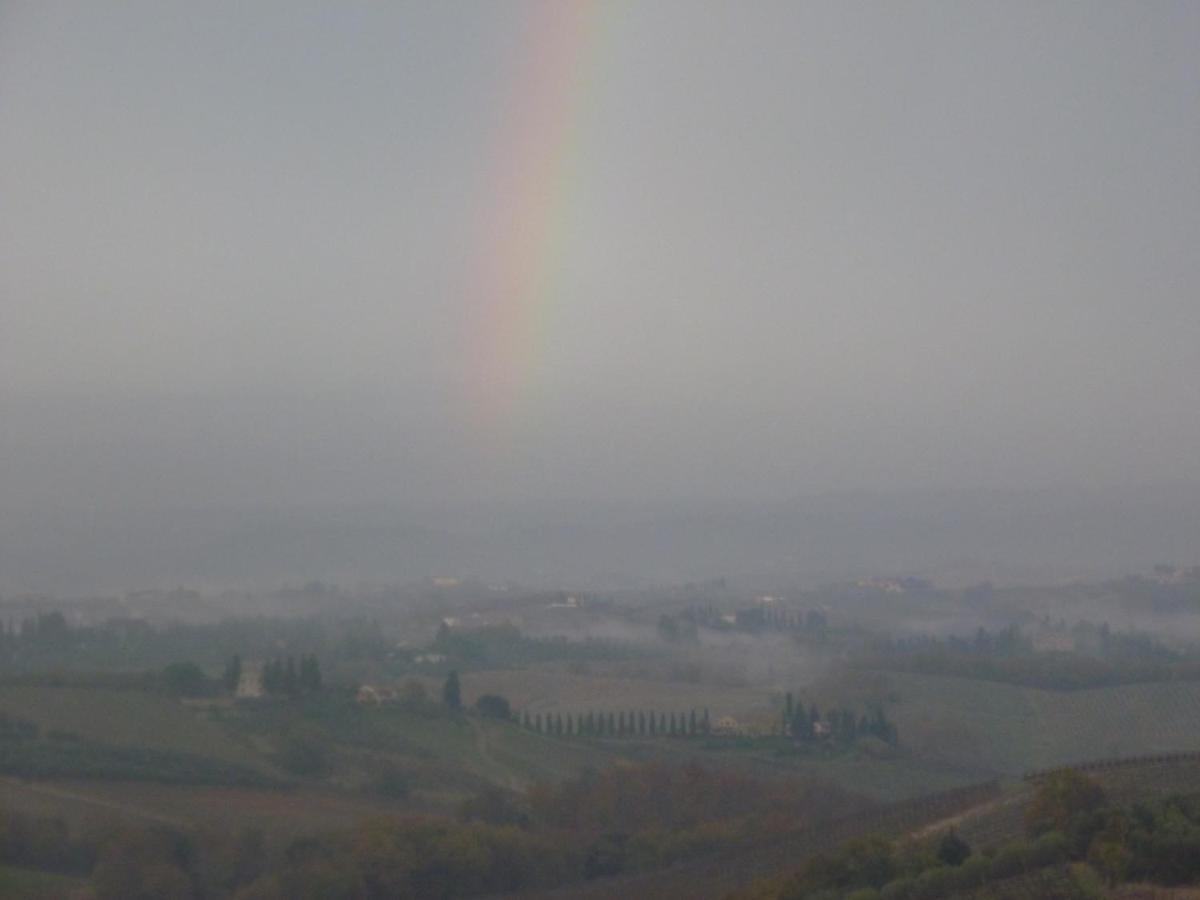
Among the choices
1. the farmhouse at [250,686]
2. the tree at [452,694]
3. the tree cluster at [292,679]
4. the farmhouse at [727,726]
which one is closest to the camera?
the farmhouse at [250,686]

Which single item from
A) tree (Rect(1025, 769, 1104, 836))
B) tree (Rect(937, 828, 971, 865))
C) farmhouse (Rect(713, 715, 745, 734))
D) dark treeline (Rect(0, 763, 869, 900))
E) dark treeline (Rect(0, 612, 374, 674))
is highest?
dark treeline (Rect(0, 612, 374, 674))

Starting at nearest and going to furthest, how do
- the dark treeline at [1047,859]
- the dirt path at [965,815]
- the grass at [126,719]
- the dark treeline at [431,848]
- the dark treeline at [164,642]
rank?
the dark treeline at [1047,859]
the dark treeline at [431,848]
the dirt path at [965,815]
the grass at [126,719]
the dark treeline at [164,642]

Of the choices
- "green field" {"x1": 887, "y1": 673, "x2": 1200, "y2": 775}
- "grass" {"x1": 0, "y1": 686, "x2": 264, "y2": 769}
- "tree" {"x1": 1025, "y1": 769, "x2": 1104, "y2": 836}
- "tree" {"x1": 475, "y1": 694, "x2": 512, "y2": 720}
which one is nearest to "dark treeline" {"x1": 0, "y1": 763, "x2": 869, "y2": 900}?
"tree" {"x1": 1025, "y1": 769, "x2": 1104, "y2": 836}

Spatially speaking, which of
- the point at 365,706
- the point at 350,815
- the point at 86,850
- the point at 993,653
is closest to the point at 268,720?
the point at 365,706

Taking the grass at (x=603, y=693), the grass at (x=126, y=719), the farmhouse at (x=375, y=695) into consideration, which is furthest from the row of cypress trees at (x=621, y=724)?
the grass at (x=126, y=719)

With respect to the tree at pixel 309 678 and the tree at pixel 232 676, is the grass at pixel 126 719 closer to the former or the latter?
the tree at pixel 232 676

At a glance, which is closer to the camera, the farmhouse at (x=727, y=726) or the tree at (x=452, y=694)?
the farmhouse at (x=727, y=726)

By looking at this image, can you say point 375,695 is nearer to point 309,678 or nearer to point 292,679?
point 309,678

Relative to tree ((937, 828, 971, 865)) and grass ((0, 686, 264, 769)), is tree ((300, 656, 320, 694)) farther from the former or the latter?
tree ((937, 828, 971, 865))
